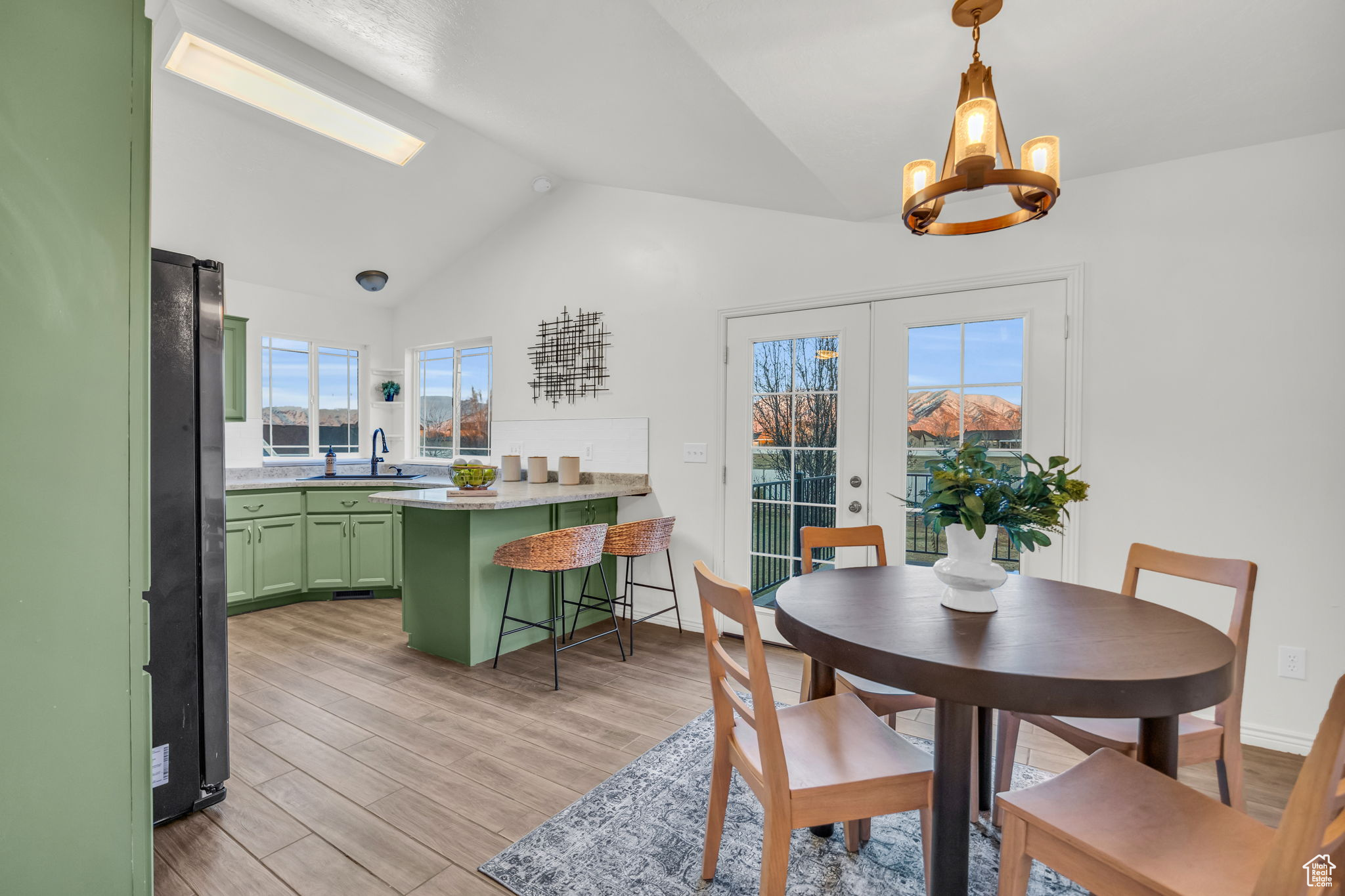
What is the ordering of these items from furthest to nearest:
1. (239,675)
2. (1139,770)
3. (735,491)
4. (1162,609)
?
(735,491)
(239,675)
(1162,609)
(1139,770)

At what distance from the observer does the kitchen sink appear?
15.7 feet

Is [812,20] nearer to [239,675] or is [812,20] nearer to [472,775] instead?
[472,775]

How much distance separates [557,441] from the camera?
4516 millimetres

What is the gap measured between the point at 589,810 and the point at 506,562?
139 centimetres

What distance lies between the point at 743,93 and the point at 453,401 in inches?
153

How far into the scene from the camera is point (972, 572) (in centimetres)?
157

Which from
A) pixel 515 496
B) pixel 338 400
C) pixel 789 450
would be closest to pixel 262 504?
pixel 338 400

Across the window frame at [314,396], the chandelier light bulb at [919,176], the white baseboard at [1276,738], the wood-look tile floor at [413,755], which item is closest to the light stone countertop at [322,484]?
the window frame at [314,396]

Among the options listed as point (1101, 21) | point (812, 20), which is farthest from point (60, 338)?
point (1101, 21)

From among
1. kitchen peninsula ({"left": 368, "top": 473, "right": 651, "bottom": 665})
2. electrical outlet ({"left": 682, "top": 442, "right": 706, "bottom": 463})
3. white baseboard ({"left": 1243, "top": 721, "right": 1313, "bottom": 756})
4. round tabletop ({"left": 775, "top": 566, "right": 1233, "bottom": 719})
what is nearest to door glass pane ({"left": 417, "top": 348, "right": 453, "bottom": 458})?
kitchen peninsula ({"left": 368, "top": 473, "right": 651, "bottom": 665})

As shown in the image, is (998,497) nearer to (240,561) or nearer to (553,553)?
(553,553)

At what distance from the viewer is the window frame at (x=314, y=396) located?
191 inches

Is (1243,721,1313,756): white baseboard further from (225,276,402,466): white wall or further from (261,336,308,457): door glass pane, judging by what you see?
(261,336,308,457): door glass pane

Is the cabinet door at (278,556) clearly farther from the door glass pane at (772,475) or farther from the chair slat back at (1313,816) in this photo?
the chair slat back at (1313,816)
